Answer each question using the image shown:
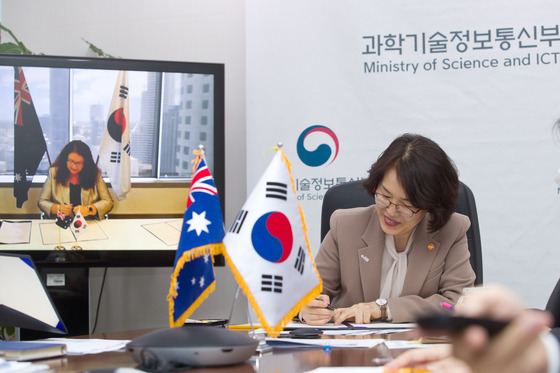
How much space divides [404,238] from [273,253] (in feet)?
3.45

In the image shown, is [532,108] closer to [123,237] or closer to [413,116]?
[413,116]

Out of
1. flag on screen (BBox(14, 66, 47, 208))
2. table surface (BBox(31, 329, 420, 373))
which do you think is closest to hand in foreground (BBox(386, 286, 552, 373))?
table surface (BBox(31, 329, 420, 373))

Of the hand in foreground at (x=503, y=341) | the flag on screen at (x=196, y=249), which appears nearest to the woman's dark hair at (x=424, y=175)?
the flag on screen at (x=196, y=249)

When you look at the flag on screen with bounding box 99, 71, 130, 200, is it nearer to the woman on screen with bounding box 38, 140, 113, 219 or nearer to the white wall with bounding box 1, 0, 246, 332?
the woman on screen with bounding box 38, 140, 113, 219

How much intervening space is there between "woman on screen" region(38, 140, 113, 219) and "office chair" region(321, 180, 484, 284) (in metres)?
1.28

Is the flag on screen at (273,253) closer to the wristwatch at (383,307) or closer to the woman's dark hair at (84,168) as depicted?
the wristwatch at (383,307)

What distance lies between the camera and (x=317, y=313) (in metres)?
1.94

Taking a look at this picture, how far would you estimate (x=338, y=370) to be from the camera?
1.07 meters

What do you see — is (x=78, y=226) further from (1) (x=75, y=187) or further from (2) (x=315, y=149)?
(2) (x=315, y=149)

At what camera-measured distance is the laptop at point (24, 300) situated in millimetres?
1538

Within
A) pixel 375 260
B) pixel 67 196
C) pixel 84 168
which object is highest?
pixel 84 168

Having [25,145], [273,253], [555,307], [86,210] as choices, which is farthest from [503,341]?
[25,145]

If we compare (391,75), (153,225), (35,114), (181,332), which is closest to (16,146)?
(35,114)

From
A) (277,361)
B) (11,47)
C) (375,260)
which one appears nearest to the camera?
(277,361)
